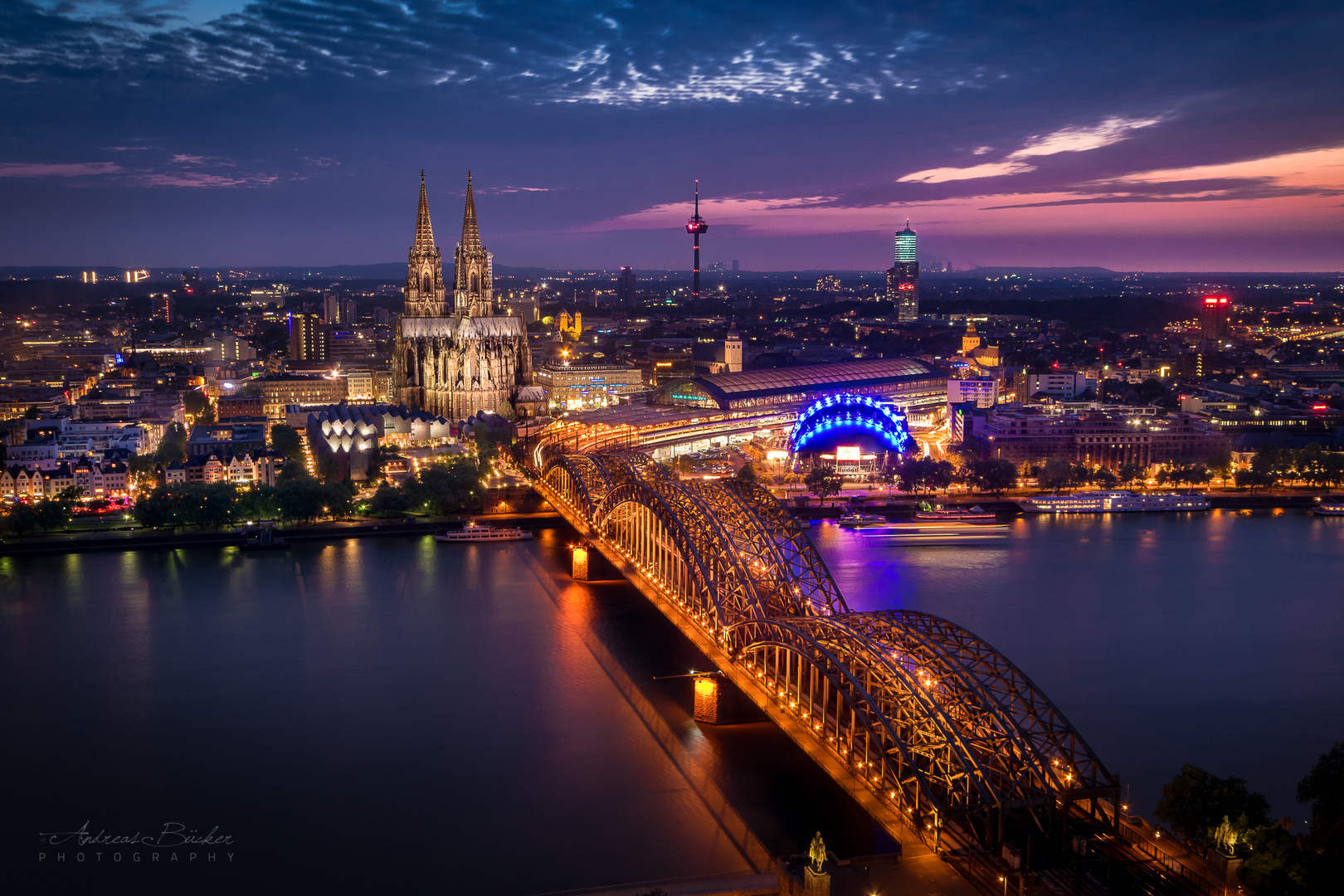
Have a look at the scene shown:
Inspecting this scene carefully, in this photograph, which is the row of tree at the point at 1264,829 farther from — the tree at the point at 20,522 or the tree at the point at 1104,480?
the tree at the point at 20,522

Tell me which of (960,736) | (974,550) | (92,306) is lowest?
(974,550)

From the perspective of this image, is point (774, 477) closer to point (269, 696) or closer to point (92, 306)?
point (269, 696)

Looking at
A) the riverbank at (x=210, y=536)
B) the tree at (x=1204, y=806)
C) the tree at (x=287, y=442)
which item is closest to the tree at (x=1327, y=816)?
the tree at (x=1204, y=806)

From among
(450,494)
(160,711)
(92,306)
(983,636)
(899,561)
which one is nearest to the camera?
(160,711)

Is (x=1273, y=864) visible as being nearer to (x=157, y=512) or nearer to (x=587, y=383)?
(x=157, y=512)

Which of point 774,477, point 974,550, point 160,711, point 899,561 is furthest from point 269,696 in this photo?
point 774,477

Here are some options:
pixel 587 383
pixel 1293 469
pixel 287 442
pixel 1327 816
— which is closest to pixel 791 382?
pixel 587 383
